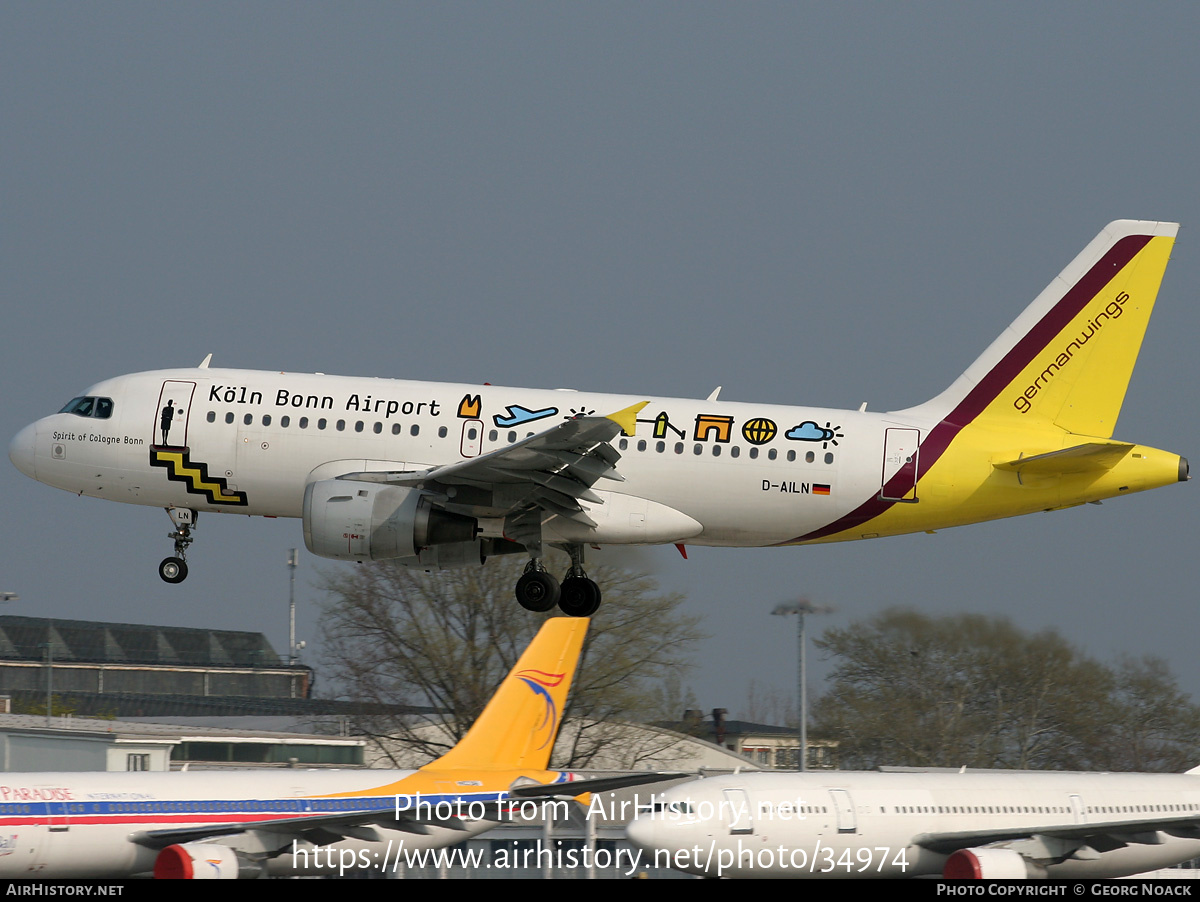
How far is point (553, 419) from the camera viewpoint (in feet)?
99.1

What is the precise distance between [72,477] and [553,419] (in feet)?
36.2

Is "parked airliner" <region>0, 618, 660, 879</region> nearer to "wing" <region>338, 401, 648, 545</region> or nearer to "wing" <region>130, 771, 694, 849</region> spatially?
"wing" <region>130, 771, 694, 849</region>

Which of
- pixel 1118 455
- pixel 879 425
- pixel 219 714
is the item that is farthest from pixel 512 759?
pixel 219 714

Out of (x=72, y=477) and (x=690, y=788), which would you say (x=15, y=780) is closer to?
(x=72, y=477)

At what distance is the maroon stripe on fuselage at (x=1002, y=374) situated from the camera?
3006 centimetres

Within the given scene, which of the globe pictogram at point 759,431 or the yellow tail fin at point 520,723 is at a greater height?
the globe pictogram at point 759,431

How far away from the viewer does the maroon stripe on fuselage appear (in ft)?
98.6

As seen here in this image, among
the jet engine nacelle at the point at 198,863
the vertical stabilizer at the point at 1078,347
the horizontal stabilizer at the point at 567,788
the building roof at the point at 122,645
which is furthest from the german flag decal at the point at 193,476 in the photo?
the building roof at the point at 122,645

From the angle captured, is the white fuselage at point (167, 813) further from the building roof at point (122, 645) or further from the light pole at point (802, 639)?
the building roof at point (122, 645)

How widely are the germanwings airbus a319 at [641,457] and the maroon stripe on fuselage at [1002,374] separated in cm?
4

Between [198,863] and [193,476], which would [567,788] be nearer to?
[198,863]

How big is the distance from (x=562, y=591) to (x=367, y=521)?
459 cm

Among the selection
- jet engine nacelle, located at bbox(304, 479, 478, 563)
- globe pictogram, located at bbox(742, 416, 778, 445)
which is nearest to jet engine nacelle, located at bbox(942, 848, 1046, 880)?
globe pictogram, located at bbox(742, 416, 778, 445)

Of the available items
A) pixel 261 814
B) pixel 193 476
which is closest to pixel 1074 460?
pixel 193 476
